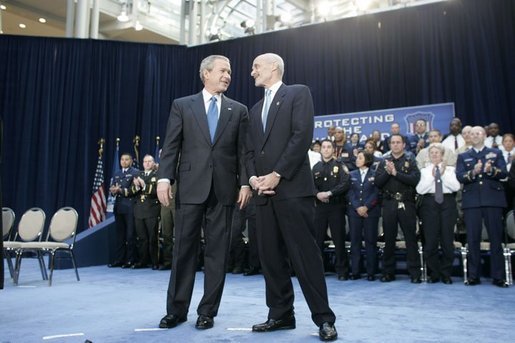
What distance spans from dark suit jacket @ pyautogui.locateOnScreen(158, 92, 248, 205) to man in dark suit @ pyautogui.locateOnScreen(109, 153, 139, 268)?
431 centimetres

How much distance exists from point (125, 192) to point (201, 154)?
14.6 feet

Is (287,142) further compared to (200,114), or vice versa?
(200,114)

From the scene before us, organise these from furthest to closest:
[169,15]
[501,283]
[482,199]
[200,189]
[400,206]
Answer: [169,15] → [400,206] → [482,199] → [501,283] → [200,189]

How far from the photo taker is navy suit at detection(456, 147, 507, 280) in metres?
4.52

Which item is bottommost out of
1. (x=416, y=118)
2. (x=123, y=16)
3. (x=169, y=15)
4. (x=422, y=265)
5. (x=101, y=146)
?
(x=422, y=265)

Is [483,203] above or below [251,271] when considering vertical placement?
above

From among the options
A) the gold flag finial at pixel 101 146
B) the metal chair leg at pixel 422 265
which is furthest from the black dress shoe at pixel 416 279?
the gold flag finial at pixel 101 146

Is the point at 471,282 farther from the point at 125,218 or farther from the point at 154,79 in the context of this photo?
the point at 154,79

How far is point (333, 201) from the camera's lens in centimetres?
536

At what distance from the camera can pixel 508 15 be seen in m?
7.60

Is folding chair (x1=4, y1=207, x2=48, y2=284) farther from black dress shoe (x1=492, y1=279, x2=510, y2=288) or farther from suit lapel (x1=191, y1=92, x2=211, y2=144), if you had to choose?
black dress shoe (x1=492, y1=279, x2=510, y2=288)

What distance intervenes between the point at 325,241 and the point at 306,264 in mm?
3442

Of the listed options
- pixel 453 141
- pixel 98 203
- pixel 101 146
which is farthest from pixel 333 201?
pixel 101 146

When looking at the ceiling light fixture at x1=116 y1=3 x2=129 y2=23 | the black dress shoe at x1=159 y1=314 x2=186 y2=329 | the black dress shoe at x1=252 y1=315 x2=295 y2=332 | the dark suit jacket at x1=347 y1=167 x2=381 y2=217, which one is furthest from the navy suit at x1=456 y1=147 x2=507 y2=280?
the ceiling light fixture at x1=116 y1=3 x2=129 y2=23
